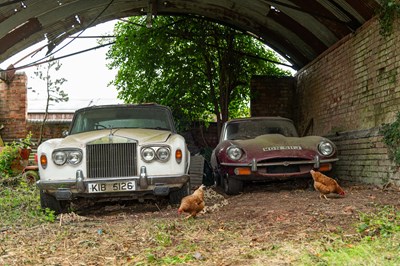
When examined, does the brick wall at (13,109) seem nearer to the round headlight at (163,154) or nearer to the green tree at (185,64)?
the green tree at (185,64)

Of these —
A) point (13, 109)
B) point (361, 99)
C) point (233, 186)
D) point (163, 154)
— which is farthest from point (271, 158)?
point (13, 109)

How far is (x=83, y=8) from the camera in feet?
37.8

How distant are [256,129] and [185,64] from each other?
18.8 ft

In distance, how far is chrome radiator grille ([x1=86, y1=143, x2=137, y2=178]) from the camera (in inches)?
237

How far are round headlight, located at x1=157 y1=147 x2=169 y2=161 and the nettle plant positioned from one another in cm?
369

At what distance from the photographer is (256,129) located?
894 centimetres

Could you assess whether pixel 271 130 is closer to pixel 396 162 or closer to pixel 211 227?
pixel 396 162

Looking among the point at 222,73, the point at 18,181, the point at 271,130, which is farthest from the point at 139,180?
the point at 222,73

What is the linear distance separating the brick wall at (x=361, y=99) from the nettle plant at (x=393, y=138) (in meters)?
0.18

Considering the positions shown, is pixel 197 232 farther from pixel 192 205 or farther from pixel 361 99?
pixel 361 99

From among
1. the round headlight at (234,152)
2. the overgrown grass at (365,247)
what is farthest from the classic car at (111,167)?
the overgrown grass at (365,247)

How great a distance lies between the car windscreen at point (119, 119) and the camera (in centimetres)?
721

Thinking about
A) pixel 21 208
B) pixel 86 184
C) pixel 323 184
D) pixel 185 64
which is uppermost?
pixel 185 64

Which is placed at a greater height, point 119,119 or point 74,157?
point 119,119
